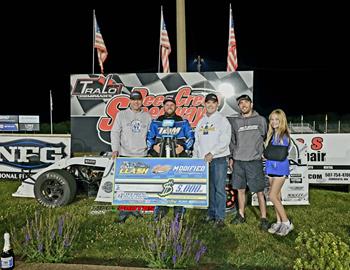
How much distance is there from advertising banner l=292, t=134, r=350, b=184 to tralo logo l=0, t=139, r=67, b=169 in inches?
210

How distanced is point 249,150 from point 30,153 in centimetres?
568

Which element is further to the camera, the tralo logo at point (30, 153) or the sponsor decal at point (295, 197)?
the tralo logo at point (30, 153)

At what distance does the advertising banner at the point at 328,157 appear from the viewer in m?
9.10

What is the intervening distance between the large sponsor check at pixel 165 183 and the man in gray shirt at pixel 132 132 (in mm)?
599

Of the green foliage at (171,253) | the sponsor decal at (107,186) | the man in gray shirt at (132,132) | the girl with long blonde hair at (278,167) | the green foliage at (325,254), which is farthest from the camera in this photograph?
the sponsor decal at (107,186)

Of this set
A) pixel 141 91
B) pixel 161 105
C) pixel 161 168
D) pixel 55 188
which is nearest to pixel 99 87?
pixel 141 91

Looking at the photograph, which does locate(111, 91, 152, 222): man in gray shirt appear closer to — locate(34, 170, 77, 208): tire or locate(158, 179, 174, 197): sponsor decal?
locate(158, 179, 174, 197): sponsor decal

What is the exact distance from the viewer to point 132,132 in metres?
6.51

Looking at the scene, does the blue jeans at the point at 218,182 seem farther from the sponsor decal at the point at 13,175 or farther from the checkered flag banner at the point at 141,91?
the sponsor decal at the point at 13,175

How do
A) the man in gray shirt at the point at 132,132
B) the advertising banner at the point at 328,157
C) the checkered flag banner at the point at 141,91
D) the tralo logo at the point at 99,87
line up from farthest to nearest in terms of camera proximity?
1. the advertising banner at the point at 328,157
2. the tralo logo at the point at 99,87
3. the checkered flag banner at the point at 141,91
4. the man in gray shirt at the point at 132,132

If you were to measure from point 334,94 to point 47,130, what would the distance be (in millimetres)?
29425

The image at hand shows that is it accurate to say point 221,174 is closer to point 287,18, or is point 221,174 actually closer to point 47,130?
point 47,130

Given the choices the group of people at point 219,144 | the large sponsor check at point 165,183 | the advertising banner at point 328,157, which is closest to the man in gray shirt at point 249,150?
the group of people at point 219,144

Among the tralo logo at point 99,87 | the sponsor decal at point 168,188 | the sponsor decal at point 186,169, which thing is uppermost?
the tralo logo at point 99,87
